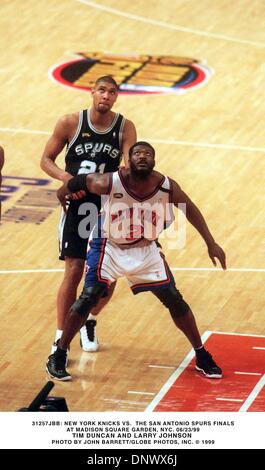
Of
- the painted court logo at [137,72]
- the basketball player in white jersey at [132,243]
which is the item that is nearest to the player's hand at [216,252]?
the basketball player in white jersey at [132,243]

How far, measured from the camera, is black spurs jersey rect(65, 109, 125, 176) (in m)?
10.7

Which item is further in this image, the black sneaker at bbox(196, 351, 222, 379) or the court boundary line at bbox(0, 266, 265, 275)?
the court boundary line at bbox(0, 266, 265, 275)

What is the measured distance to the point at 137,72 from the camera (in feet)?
58.2

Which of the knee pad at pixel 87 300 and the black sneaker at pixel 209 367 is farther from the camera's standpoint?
the black sneaker at pixel 209 367

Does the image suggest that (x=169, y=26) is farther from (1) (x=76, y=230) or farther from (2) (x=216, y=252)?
(2) (x=216, y=252)

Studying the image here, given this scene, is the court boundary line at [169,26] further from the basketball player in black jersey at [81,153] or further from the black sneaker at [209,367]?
the black sneaker at [209,367]

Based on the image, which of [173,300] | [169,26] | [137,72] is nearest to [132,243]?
[173,300]

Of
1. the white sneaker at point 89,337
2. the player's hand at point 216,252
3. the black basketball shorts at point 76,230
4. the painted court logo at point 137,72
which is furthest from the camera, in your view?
the painted court logo at point 137,72

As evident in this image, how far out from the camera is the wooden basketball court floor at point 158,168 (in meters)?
10.8

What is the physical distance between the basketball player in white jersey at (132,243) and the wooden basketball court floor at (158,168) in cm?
49

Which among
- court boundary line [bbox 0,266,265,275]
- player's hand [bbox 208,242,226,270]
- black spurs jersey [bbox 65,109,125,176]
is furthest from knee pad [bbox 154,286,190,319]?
court boundary line [bbox 0,266,265,275]

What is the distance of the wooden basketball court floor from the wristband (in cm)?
142

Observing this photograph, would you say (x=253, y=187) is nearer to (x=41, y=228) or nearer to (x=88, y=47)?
(x=41, y=228)

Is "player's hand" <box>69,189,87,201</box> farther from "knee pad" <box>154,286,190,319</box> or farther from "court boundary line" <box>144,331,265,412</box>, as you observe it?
"court boundary line" <box>144,331,265,412</box>
